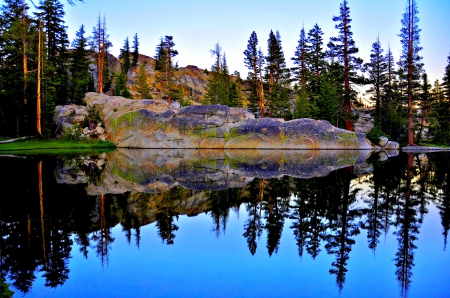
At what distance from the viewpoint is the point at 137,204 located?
9.46 m

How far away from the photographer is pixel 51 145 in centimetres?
3406

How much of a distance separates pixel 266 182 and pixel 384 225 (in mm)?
5918

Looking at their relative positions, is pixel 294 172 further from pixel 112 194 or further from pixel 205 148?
pixel 205 148

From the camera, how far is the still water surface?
185 inches

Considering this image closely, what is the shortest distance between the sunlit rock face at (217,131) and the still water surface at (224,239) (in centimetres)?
2170

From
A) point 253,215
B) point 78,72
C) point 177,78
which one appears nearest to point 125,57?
point 177,78

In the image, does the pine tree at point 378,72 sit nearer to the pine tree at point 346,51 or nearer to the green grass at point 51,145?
the pine tree at point 346,51

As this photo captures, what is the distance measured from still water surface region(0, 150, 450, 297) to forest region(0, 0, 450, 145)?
28506 mm

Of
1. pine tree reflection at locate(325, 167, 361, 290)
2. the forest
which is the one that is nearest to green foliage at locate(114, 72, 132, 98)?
the forest

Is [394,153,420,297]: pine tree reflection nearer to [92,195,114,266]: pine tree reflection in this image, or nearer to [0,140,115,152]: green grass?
[92,195,114,266]: pine tree reflection

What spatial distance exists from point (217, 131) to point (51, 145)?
17.4 m

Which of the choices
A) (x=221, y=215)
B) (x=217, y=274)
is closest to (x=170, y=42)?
(x=221, y=215)

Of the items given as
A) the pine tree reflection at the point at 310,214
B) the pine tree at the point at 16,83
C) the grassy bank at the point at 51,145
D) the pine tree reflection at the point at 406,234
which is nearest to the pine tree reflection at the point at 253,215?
the pine tree reflection at the point at 310,214

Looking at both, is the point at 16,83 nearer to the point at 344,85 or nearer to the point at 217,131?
the point at 217,131
